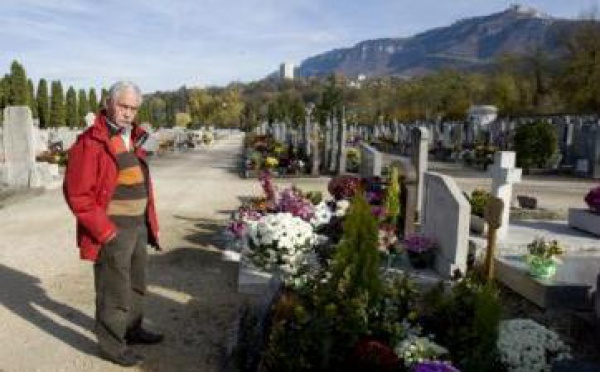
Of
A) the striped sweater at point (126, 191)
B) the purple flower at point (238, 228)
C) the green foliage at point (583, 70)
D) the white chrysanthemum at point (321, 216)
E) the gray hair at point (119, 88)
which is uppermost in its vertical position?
the green foliage at point (583, 70)

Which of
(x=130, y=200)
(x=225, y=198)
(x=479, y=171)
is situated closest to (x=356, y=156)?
(x=479, y=171)

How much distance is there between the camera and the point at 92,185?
4.75 m

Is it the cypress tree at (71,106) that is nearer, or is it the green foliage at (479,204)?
the green foliage at (479,204)

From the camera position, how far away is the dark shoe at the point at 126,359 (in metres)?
4.91

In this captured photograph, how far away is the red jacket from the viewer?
4695 millimetres

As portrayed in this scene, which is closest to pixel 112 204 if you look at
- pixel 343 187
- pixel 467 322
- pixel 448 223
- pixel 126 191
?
pixel 126 191

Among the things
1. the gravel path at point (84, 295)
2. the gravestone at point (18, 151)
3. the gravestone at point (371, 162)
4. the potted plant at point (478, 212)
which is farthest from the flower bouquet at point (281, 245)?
the gravestone at point (18, 151)

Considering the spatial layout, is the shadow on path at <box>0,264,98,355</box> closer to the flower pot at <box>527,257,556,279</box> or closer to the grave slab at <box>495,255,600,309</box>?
the grave slab at <box>495,255,600,309</box>

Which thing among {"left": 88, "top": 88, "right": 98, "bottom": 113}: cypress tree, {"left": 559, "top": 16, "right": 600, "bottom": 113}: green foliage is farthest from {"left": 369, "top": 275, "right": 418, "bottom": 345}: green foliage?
{"left": 88, "top": 88, "right": 98, "bottom": 113}: cypress tree

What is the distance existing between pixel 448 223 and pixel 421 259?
2.09 feet

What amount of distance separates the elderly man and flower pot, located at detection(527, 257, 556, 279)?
13.6ft

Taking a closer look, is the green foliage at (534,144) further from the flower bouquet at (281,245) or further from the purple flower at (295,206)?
the flower bouquet at (281,245)

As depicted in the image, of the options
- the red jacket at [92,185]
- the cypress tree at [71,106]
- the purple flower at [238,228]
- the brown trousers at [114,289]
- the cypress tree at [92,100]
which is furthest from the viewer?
the cypress tree at [92,100]

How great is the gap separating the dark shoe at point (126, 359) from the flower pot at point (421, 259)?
395 cm
